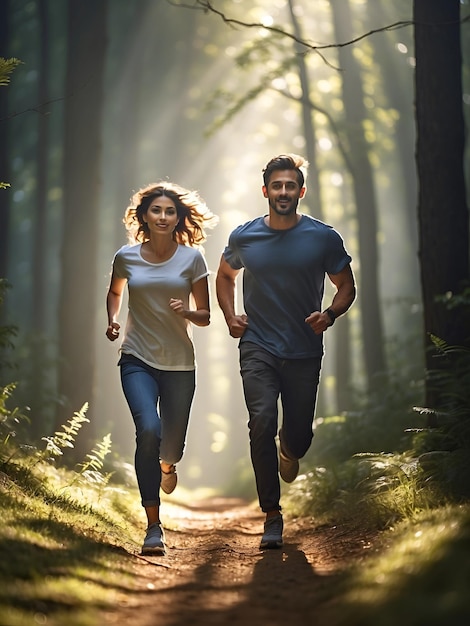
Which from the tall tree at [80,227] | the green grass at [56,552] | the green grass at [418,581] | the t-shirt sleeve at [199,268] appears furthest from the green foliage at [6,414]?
the tall tree at [80,227]

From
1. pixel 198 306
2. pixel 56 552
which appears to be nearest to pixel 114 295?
pixel 198 306

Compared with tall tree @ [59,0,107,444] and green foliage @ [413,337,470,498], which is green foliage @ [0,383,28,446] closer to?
green foliage @ [413,337,470,498]

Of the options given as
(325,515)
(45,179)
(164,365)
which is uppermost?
(45,179)

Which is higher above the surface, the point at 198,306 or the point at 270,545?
the point at 198,306

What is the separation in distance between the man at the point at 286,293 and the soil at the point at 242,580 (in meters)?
1.05

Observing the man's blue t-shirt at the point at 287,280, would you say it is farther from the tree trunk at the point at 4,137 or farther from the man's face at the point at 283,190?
the tree trunk at the point at 4,137

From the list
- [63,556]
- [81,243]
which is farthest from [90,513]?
[81,243]

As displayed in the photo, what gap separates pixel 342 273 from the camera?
6.66m

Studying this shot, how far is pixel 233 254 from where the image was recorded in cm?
681

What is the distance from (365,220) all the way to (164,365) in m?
10.9

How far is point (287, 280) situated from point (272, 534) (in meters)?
2.01

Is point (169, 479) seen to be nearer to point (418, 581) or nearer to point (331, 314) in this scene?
point (331, 314)

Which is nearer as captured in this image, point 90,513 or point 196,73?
point 90,513

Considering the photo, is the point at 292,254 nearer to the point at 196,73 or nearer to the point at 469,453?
the point at 469,453
